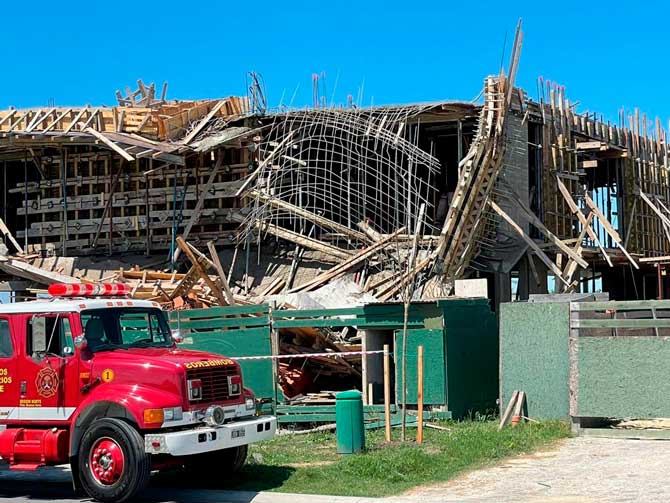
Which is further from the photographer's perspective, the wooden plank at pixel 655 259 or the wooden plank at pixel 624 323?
the wooden plank at pixel 655 259

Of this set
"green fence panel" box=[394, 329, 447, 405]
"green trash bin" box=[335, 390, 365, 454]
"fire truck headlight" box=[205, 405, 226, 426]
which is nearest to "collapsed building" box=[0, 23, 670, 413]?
"green fence panel" box=[394, 329, 447, 405]

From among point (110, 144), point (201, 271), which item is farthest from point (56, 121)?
point (201, 271)

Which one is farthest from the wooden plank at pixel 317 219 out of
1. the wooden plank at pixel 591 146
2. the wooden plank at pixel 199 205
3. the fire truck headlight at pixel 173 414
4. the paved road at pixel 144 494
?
the fire truck headlight at pixel 173 414

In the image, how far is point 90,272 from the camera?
29.1 metres

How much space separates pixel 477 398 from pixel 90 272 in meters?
14.9

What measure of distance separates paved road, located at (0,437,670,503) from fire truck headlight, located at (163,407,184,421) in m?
1.15

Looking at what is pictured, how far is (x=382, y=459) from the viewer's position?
530 inches

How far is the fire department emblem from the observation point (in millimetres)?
12594

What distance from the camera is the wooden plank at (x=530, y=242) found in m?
25.1

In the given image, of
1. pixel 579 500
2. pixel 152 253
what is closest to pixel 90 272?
pixel 152 253

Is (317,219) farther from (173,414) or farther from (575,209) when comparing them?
(173,414)

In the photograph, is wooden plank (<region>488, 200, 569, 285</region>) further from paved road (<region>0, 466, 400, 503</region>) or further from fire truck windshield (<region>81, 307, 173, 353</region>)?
paved road (<region>0, 466, 400, 503</region>)

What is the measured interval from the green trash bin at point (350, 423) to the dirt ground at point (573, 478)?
1895 millimetres

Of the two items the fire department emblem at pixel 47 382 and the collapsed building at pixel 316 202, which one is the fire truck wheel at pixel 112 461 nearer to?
the fire department emblem at pixel 47 382
